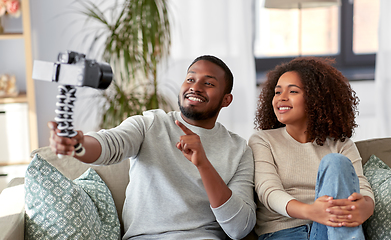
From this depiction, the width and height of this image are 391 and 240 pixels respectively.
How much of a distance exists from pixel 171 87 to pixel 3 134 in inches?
47.9

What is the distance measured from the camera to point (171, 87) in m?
3.18

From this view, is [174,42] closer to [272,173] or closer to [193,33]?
[193,33]

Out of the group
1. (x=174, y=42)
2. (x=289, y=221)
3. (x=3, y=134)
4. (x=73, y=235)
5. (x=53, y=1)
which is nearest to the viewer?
(x=73, y=235)

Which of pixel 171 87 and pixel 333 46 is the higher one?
pixel 333 46

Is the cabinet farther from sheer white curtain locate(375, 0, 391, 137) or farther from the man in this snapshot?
sheer white curtain locate(375, 0, 391, 137)

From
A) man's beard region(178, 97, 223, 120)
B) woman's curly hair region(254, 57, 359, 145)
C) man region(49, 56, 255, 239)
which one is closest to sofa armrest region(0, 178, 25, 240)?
man region(49, 56, 255, 239)

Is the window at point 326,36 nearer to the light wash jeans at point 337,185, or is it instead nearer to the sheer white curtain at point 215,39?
the sheer white curtain at point 215,39

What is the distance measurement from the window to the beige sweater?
2.20 m

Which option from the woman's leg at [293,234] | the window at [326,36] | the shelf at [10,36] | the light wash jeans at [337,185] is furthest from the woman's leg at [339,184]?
the window at [326,36]

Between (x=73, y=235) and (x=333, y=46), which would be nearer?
(x=73, y=235)

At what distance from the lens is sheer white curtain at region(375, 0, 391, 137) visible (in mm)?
3578

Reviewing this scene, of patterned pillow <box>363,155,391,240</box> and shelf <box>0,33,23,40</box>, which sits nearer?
patterned pillow <box>363,155,391,240</box>

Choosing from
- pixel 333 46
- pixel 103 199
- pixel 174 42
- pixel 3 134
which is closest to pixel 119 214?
pixel 103 199

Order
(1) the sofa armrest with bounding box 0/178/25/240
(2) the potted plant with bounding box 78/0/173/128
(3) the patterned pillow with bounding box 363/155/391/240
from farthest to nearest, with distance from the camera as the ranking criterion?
(2) the potted plant with bounding box 78/0/173/128 < (3) the patterned pillow with bounding box 363/155/391/240 < (1) the sofa armrest with bounding box 0/178/25/240
